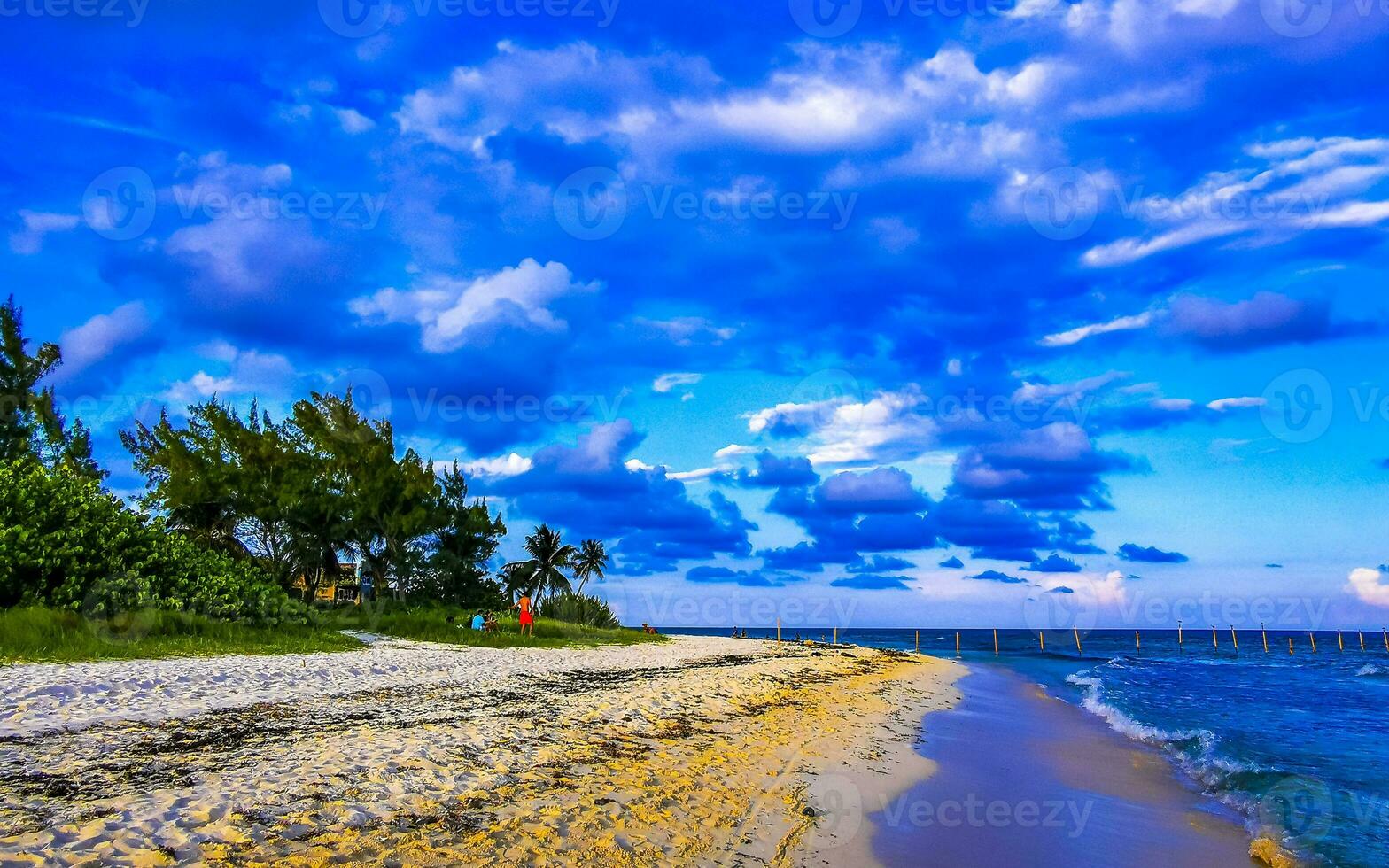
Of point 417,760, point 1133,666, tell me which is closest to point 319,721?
point 417,760

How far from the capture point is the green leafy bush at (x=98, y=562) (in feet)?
75.3

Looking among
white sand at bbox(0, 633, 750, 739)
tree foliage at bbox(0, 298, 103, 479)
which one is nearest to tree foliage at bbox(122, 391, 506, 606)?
tree foliage at bbox(0, 298, 103, 479)

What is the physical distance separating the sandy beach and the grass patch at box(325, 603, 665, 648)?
15703 mm

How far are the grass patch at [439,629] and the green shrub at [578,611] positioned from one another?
36.5 ft

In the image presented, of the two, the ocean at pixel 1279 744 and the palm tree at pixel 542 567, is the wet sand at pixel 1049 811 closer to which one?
the ocean at pixel 1279 744

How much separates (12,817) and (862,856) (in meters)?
7.07

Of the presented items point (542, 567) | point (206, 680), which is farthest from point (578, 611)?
point (206, 680)

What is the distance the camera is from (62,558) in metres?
23.7

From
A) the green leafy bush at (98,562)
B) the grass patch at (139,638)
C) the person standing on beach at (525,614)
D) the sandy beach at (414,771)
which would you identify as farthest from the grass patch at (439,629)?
the sandy beach at (414,771)

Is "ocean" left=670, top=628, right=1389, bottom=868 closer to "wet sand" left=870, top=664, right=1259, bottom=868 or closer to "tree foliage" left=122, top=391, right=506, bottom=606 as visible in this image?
"wet sand" left=870, top=664, right=1259, bottom=868

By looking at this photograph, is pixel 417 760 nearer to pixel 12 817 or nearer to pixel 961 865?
pixel 12 817

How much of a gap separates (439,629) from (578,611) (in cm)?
2091

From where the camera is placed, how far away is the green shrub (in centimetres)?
5472

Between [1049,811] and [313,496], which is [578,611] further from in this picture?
[1049,811]
